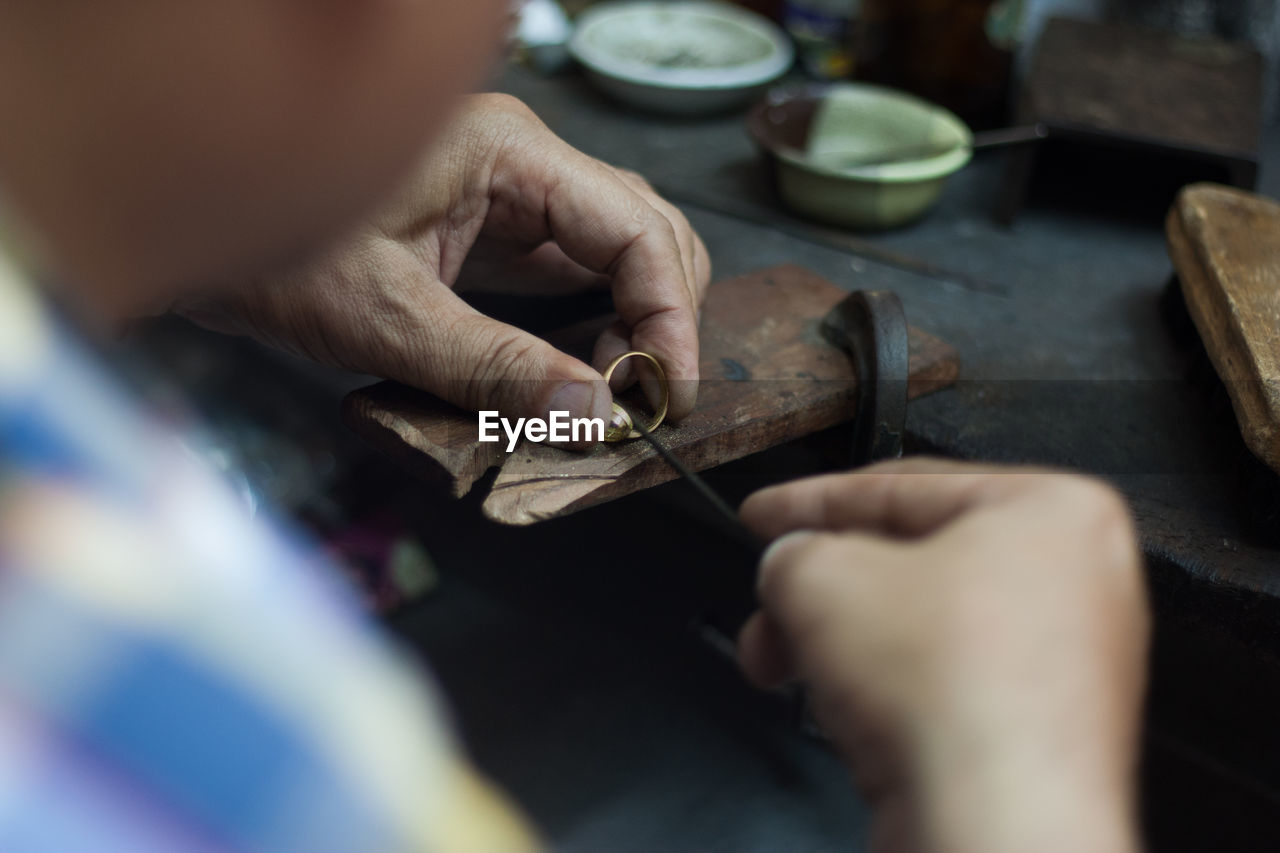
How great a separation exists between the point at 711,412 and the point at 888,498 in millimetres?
254

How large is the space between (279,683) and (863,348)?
485 millimetres

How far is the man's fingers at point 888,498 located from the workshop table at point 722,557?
0.96 feet

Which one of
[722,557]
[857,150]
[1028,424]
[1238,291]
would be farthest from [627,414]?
[722,557]

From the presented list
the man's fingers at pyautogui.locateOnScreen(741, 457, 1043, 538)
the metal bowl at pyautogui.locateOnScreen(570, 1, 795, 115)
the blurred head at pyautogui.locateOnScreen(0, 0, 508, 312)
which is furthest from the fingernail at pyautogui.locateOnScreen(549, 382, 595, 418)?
the metal bowl at pyautogui.locateOnScreen(570, 1, 795, 115)

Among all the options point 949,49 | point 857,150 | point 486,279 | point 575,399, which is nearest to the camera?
point 575,399

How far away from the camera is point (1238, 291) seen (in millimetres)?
749

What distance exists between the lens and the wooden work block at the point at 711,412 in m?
0.60

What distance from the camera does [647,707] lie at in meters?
1.17

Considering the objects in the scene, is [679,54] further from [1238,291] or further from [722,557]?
[1238,291]

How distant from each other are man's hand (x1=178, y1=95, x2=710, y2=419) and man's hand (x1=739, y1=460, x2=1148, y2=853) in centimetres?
26

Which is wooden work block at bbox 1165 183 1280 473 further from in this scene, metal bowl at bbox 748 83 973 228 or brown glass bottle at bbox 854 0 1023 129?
brown glass bottle at bbox 854 0 1023 129

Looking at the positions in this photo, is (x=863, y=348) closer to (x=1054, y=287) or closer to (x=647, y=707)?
(x=1054, y=287)

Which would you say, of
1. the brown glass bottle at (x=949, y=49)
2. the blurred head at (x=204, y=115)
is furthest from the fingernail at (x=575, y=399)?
the brown glass bottle at (x=949, y=49)

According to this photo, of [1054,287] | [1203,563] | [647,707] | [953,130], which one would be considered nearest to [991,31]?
[953,130]
